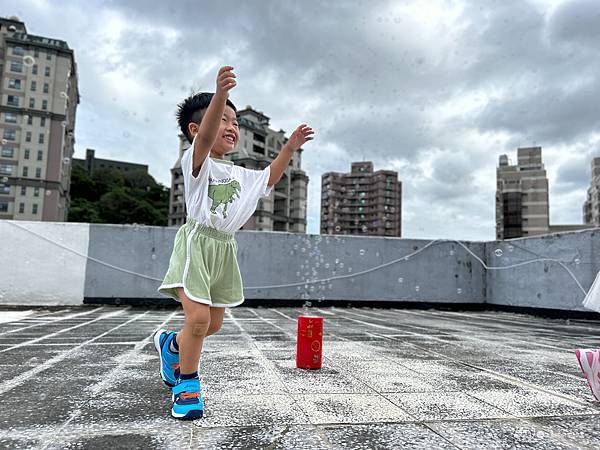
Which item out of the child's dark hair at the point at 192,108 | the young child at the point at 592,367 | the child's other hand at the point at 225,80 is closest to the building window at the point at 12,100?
the child's dark hair at the point at 192,108

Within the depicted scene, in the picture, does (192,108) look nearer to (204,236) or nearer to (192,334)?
(204,236)

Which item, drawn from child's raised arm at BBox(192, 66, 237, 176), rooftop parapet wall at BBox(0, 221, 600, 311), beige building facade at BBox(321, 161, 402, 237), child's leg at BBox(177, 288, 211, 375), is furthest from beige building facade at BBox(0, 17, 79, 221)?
beige building facade at BBox(321, 161, 402, 237)

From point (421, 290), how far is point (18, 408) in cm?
1071

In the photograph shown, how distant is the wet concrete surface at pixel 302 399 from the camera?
1.67 m

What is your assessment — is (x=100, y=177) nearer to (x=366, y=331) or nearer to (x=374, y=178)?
(x=374, y=178)

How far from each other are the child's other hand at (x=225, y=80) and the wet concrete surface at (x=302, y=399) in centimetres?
146

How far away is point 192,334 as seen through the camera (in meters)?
2.00

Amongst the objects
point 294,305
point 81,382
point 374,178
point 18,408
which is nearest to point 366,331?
point 81,382

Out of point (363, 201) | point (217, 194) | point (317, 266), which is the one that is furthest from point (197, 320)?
point (363, 201)

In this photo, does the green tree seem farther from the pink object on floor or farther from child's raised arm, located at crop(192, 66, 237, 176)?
the pink object on floor

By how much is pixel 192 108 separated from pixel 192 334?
1241 mm

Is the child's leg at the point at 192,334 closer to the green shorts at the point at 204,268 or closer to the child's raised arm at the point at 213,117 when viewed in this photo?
the green shorts at the point at 204,268

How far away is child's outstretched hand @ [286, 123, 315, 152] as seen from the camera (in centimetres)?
259

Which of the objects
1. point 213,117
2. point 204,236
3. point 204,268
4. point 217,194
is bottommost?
point 204,268
